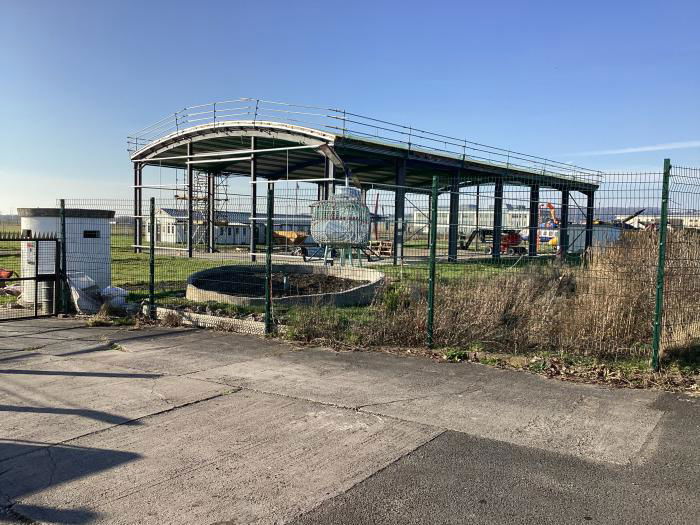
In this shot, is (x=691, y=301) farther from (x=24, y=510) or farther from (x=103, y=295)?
(x=103, y=295)

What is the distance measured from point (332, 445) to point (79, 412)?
2.74 meters

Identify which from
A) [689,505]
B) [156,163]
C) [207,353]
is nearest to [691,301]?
[689,505]

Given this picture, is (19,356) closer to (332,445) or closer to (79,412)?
(79,412)

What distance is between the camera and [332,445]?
5.15 meters

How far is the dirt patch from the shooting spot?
45.1ft

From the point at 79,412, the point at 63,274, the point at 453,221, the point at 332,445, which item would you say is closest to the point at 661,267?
the point at 332,445

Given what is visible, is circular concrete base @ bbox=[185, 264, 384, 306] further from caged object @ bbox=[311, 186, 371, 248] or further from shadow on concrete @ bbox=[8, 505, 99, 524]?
shadow on concrete @ bbox=[8, 505, 99, 524]

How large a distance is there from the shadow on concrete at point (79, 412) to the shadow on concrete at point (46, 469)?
0.69 m

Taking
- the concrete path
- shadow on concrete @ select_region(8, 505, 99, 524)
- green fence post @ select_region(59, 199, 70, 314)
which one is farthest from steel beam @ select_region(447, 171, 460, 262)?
green fence post @ select_region(59, 199, 70, 314)

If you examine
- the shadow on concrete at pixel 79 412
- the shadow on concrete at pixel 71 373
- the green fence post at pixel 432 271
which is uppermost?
the green fence post at pixel 432 271

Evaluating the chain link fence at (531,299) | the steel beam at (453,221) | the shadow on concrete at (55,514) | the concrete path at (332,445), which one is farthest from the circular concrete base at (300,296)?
the shadow on concrete at (55,514)

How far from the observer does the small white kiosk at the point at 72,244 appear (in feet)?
40.9

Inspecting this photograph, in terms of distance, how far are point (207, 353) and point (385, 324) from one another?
2766 mm

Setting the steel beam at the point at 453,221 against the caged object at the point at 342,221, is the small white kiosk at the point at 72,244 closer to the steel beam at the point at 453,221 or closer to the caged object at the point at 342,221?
the caged object at the point at 342,221
